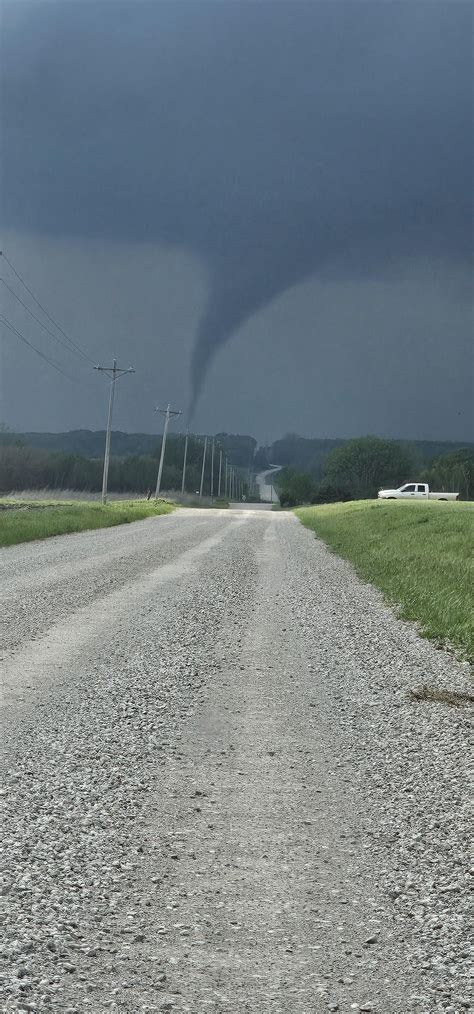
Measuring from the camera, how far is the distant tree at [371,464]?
164 m

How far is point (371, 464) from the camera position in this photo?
540 feet

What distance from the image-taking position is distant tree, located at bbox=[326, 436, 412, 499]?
163750 mm

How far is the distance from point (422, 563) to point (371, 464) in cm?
14634

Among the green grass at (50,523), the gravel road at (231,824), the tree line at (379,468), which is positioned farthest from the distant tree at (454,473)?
the gravel road at (231,824)

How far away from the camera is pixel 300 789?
552cm

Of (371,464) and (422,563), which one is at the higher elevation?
(371,464)

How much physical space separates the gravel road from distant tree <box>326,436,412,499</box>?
154 metres

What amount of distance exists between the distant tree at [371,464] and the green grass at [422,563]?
126932mm

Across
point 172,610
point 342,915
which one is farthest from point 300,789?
point 172,610

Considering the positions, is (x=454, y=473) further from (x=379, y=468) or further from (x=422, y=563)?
(x=422, y=563)

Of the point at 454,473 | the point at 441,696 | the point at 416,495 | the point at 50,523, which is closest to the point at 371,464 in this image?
the point at 454,473

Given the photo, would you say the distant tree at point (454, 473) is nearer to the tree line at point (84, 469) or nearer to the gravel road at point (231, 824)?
the tree line at point (84, 469)

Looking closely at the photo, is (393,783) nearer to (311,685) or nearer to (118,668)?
(311,685)

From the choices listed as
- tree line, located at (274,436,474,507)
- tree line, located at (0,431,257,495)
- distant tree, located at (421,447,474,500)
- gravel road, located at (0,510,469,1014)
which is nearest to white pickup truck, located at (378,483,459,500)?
tree line, located at (0,431,257,495)
